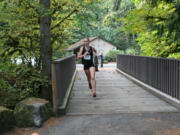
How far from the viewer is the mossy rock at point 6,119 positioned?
15.0 ft

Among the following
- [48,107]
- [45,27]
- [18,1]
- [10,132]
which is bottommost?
[10,132]

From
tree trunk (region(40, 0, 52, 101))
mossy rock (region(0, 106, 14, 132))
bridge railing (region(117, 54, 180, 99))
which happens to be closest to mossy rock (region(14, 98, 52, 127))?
mossy rock (region(0, 106, 14, 132))

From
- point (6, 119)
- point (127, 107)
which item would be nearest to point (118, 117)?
point (127, 107)

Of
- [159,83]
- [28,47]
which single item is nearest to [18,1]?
[28,47]

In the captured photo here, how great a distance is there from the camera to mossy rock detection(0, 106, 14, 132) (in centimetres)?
456

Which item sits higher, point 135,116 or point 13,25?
point 13,25

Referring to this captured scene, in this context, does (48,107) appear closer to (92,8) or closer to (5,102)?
(5,102)

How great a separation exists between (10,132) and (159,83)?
5400mm

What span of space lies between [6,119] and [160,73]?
17.8 feet

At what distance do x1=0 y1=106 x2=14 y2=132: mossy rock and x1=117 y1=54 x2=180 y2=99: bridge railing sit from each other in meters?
4.53

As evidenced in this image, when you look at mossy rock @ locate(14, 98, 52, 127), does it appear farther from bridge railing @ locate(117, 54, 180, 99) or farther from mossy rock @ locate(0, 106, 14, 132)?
bridge railing @ locate(117, 54, 180, 99)

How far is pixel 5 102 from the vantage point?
584cm

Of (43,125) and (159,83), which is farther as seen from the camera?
(159,83)

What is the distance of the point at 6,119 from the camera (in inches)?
183
